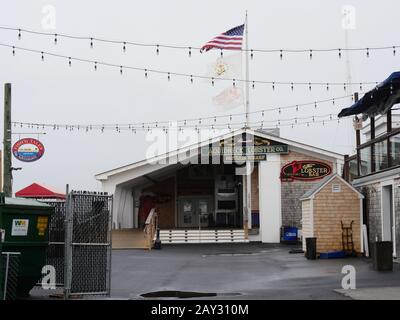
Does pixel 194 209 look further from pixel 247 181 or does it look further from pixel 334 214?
pixel 334 214

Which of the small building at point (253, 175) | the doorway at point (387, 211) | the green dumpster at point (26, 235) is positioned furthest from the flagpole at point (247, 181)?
the green dumpster at point (26, 235)

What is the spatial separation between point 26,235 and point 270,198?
898 inches

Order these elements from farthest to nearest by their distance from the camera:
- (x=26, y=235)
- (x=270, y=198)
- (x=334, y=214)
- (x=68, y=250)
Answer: (x=270, y=198)
(x=334, y=214)
(x=68, y=250)
(x=26, y=235)

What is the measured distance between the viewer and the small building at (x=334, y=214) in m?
22.3

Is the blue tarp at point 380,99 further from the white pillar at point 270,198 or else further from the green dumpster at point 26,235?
the white pillar at point 270,198

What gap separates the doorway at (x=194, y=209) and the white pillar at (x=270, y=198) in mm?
7157

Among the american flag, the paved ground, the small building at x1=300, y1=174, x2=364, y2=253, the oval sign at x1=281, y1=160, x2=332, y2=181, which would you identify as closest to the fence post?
the paved ground

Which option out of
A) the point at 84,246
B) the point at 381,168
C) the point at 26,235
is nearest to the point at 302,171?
the point at 381,168

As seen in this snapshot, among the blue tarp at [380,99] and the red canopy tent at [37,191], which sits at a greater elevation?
the blue tarp at [380,99]

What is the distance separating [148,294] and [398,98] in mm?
10272

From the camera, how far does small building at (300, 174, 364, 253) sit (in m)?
22.3

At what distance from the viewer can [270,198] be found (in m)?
33.8
